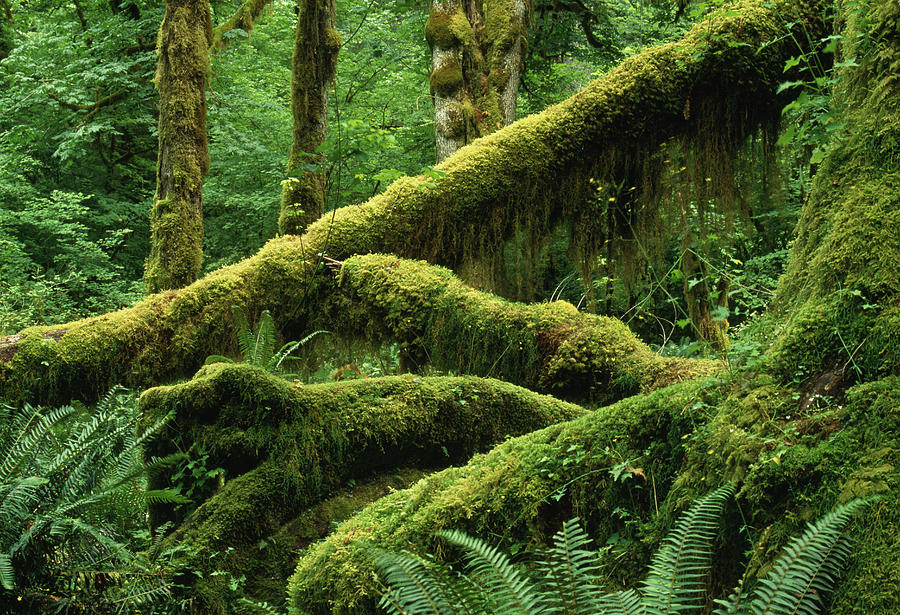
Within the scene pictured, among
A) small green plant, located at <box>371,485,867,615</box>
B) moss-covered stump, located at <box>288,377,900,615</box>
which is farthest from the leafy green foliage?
small green plant, located at <box>371,485,867,615</box>

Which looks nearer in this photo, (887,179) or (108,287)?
(887,179)

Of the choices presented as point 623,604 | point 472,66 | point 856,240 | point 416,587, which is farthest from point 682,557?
point 472,66

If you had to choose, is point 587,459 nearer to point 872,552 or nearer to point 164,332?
point 872,552

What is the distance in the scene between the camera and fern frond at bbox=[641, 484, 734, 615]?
2090 millimetres

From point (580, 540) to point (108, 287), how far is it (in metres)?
17.7

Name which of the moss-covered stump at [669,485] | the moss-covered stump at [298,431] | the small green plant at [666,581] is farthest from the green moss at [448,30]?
the small green plant at [666,581]

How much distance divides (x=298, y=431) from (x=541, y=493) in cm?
241

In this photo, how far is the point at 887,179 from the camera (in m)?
2.68

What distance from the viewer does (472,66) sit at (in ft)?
36.9

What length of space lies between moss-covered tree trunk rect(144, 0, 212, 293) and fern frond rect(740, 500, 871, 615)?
27.0 feet

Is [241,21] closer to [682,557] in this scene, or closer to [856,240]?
[856,240]

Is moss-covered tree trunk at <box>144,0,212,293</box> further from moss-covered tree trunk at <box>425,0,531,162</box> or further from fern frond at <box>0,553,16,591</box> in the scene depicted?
fern frond at <box>0,553,16,591</box>

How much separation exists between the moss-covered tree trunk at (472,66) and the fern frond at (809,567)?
9467mm

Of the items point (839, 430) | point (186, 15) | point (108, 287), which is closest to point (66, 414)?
point (839, 430)
